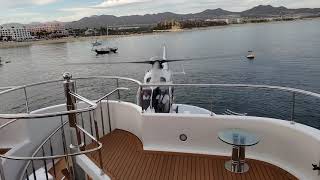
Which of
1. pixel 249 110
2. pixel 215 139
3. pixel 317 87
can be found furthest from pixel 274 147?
pixel 317 87

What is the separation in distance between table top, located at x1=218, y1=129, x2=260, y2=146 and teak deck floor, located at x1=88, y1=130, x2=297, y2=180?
50 cm

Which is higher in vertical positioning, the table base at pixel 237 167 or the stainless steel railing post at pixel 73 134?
the stainless steel railing post at pixel 73 134

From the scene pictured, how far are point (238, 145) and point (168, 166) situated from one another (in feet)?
4.01

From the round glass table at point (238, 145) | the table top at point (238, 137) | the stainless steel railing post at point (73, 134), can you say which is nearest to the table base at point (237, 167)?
the round glass table at point (238, 145)

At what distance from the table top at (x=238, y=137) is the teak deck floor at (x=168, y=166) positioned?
0.50 metres

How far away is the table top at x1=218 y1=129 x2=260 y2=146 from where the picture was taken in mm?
4684

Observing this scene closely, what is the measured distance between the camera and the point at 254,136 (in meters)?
4.88

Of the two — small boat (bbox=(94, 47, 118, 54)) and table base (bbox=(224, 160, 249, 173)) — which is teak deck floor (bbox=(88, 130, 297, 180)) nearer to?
table base (bbox=(224, 160, 249, 173))

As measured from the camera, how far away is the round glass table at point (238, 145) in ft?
15.5

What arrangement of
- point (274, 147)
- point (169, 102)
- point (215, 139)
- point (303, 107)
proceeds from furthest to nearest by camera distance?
point (303, 107) → point (169, 102) → point (215, 139) → point (274, 147)

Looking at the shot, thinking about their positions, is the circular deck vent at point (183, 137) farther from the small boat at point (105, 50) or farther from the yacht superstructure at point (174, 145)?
the small boat at point (105, 50)

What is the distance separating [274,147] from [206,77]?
3326 centimetres

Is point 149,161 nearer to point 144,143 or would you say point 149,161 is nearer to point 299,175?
point 144,143

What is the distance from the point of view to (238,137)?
191 inches
